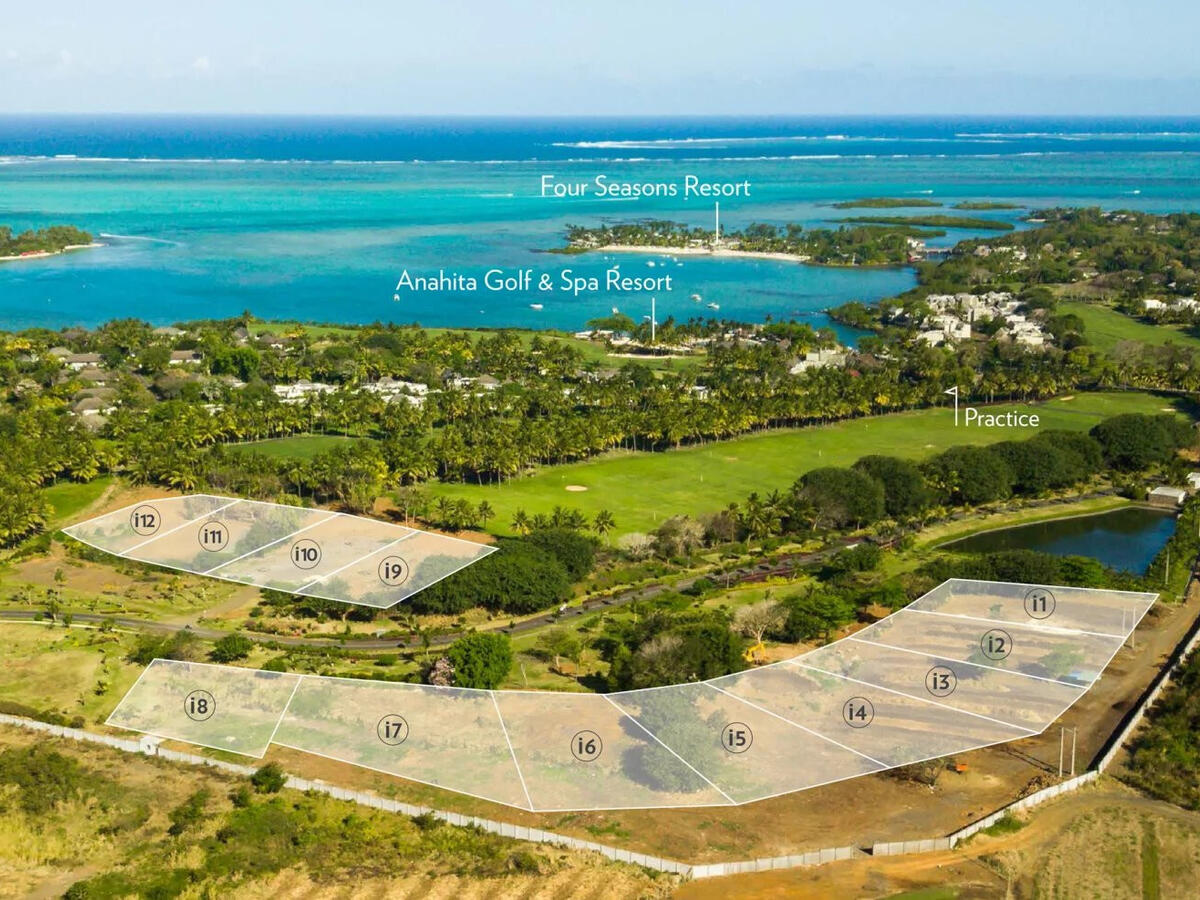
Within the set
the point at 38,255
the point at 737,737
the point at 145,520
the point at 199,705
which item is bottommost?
the point at 199,705

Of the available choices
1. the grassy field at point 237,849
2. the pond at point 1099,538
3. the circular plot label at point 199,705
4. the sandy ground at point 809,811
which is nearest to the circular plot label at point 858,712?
the sandy ground at point 809,811

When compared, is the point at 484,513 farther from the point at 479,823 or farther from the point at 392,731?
the point at 479,823

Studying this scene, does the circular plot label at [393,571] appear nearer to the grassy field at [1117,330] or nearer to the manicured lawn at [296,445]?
the manicured lawn at [296,445]

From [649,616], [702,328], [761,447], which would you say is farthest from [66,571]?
[702,328]

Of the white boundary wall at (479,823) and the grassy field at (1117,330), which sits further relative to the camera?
the grassy field at (1117,330)

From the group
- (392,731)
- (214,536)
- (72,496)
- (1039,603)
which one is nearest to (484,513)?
(214,536)

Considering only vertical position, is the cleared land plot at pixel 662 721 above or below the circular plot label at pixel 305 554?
below

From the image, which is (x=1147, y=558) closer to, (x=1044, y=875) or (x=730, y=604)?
(x=730, y=604)
